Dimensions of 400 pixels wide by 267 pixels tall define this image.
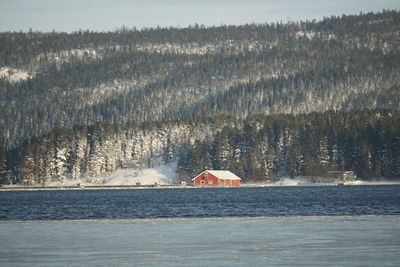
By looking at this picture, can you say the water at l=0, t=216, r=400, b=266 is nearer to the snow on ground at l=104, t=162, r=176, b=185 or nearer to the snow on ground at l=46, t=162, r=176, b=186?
the snow on ground at l=46, t=162, r=176, b=186

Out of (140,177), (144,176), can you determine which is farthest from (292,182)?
(140,177)

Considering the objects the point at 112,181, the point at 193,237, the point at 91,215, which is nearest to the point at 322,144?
the point at 112,181

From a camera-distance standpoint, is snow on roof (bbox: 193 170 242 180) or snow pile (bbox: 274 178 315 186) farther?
snow pile (bbox: 274 178 315 186)

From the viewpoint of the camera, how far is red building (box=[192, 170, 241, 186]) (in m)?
177

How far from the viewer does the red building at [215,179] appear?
176750 mm

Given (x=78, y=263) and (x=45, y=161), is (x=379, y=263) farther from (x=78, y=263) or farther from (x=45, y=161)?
(x=45, y=161)

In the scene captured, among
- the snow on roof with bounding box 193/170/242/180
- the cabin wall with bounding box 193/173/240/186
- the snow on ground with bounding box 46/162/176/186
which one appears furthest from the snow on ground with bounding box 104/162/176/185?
the snow on roof with bounding box 193/170/242/180

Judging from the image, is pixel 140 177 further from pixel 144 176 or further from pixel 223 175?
pixel 223 175

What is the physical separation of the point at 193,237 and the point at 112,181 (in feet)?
487

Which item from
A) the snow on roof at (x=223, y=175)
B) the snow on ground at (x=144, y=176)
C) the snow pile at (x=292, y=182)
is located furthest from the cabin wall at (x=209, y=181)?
the snow on ground at (x=144, y=176)

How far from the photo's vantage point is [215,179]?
176875 mm

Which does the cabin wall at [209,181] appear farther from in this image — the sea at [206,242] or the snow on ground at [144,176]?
the sea at [206,242]

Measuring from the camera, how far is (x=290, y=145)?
18762cm

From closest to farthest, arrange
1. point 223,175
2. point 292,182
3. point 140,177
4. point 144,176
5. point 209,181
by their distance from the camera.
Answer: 1. point 292,182
2. point 209,181
3. point 223,175
4. point 140,177
5. point 144,176
